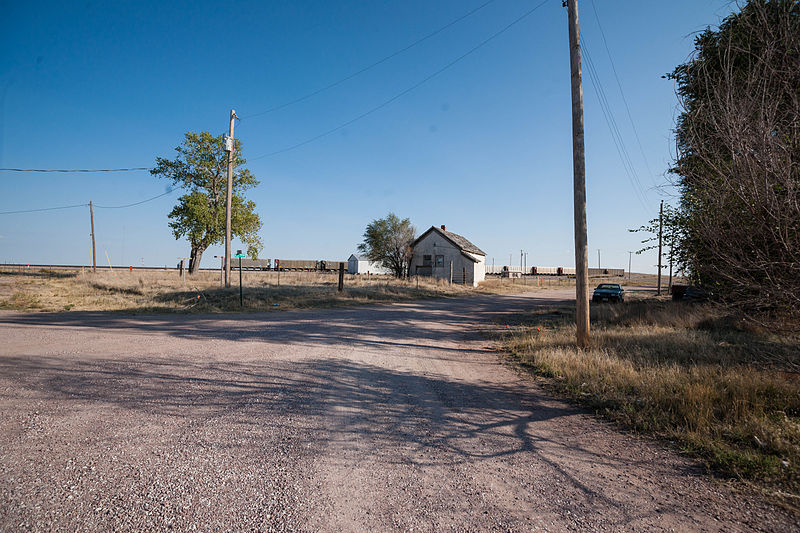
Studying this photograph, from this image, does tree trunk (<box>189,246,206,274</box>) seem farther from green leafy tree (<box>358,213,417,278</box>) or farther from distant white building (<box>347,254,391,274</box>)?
distant white building (<box>347,254,391,274</box>)

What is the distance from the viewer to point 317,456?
351 cm

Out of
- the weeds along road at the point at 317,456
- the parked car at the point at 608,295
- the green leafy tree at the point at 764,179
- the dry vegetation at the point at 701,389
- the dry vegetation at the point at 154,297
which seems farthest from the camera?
the parked car at the point at 608,295

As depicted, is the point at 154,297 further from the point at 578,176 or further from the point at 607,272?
the point at 607,272

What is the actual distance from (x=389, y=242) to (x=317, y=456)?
4020 cm

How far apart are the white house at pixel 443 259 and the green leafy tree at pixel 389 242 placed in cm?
176

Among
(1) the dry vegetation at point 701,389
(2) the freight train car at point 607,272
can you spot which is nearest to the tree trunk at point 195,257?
(1) the dry vegetation at point 701,389

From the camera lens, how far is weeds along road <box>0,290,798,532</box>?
2.65 meters

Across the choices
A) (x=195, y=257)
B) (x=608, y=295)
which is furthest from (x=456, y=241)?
(x=195, y=257)

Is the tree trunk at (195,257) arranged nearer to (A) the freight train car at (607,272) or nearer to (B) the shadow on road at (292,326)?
(B) the shadow on road at (292,326)

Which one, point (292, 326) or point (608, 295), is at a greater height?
point (608, 295)

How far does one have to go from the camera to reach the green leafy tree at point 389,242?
4338cm

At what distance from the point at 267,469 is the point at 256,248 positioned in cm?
3080

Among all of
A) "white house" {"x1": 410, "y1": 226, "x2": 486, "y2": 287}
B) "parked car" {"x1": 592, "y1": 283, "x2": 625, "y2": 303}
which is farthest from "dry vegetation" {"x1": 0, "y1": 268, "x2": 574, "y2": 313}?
"white house" {"x1": 410, "y1": 226, "x2": 486, "y2": 287}

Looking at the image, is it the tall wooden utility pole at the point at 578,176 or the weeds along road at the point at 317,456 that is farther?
the tall wooden utility pole at the point at 578,176
